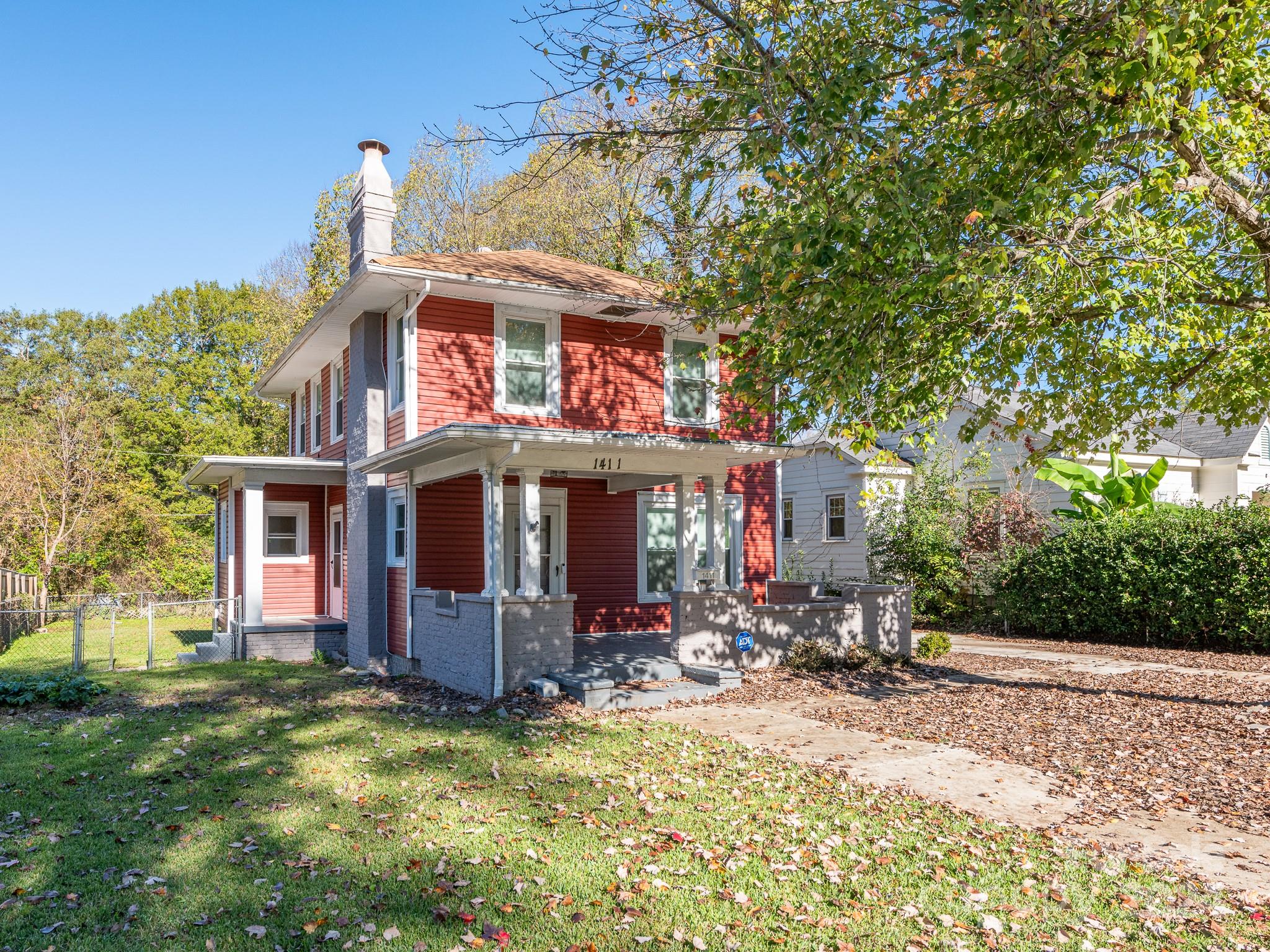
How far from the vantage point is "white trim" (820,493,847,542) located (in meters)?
24.5

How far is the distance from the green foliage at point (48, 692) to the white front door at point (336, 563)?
6.26 m

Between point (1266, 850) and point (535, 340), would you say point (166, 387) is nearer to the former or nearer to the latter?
point (535, 340)

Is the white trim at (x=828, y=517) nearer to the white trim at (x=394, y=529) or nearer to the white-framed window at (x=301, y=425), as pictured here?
the white trim at (x=394, y=529)

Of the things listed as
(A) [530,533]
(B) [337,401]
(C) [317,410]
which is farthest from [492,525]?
(C) [317,410]

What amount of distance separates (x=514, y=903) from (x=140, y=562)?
28.2m

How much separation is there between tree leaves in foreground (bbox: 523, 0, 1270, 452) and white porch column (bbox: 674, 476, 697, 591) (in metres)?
3.51

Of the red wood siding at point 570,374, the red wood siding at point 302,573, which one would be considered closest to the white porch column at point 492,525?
the red wood siding at point 570,374

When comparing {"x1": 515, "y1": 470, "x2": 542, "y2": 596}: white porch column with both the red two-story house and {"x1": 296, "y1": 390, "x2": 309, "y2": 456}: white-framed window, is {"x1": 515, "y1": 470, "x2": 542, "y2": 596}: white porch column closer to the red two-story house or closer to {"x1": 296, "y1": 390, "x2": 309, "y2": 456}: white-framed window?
the red two-story house

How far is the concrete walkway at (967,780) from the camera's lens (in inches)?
224

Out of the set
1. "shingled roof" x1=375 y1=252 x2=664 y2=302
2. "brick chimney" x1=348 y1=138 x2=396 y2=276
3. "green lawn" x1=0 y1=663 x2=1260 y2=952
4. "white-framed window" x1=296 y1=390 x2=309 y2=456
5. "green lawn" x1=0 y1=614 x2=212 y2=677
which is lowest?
"green lawn" x1=0 y1=614 x2=212 y2=677

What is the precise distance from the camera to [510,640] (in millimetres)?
11180

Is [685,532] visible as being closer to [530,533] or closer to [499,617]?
[530,533]

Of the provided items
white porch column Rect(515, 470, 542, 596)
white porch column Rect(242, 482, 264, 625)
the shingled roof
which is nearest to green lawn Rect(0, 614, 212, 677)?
white porch column Rect(242, 482, 264, 625)

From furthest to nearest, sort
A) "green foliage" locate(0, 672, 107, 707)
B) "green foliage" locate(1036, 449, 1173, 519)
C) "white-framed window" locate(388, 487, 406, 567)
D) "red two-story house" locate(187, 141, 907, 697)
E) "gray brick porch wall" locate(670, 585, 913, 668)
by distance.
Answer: "green foliage" locate(1036, 449, 1173, 519), "white-framed window" locate(388, 487, 406, 567), "gray brick porch wall" locate(670, 585, 913, 668), "red two-story house" locate(187, 141, 907, 697), "green foliage" locate(0, 672, 107, 707)
